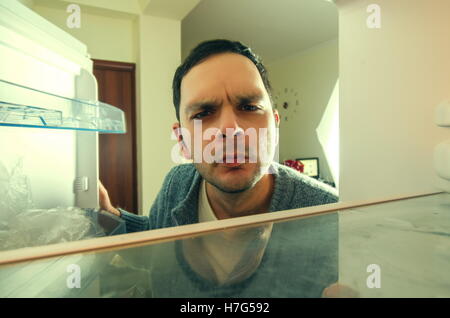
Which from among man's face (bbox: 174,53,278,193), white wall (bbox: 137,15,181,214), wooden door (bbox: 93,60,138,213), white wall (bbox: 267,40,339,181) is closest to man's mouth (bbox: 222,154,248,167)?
man's face (bbox: 174,53,278,193)

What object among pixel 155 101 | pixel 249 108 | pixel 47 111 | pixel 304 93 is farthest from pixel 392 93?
pixel 304 93

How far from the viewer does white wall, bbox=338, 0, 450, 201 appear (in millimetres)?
508

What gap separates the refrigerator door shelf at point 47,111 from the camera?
17.8 inches

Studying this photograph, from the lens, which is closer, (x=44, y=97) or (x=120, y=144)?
(x=44, y=97)

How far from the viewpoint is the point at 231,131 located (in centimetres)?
62

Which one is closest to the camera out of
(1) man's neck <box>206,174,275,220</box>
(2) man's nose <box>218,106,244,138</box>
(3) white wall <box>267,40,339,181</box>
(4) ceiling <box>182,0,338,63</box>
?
(2) man's nose <box>218,106,244,138</box>

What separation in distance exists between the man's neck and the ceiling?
1902 mm

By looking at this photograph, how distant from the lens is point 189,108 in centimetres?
69

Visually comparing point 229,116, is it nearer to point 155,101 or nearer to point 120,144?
point 155,101

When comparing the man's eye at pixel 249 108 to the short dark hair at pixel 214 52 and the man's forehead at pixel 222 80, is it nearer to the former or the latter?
the man's forehead at pixel 222 80

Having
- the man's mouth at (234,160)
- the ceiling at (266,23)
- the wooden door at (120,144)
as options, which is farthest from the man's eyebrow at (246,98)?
the ceiling at (266,23)

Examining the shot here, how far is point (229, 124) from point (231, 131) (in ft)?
0.06

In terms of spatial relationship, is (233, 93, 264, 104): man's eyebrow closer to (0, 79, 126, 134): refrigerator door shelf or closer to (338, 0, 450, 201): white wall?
(338, 0, 450, 201): white wall

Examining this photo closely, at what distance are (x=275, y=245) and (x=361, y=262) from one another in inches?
3.1
